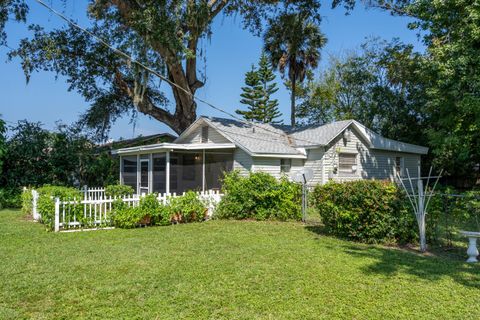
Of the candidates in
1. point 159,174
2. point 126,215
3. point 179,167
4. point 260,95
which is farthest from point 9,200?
point 260,95

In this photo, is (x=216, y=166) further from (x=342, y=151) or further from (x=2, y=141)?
(x=2, y=141)

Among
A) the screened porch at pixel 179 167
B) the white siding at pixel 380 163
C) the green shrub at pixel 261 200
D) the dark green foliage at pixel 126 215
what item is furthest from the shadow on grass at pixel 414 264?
the white siding at pixel 380 163

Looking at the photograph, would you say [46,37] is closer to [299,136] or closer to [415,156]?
[299,136]

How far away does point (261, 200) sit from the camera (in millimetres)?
11125

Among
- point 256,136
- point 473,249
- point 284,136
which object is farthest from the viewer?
point 284,136

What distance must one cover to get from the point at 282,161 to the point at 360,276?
11.0 m

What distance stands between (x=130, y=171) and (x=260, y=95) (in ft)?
79.8

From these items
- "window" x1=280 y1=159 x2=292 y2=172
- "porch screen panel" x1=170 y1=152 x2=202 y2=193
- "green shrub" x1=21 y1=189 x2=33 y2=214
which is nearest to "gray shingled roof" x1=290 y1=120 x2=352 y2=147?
"window" x1=280 y1=159 x2=292 y2=172

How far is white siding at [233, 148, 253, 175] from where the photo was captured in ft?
48.5

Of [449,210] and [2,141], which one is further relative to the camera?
[2,141]

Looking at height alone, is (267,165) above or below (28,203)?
above

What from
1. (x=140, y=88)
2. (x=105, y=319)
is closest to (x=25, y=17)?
(x=140, y=88)

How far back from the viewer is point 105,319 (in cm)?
372

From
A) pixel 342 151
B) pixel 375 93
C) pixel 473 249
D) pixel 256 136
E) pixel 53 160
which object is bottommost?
pixel 473 249
